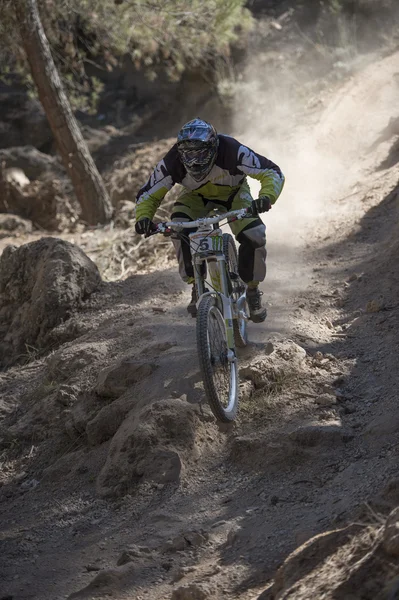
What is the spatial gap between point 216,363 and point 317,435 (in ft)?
2.42

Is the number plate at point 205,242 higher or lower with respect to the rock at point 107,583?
higher

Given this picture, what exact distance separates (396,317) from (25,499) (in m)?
3.11

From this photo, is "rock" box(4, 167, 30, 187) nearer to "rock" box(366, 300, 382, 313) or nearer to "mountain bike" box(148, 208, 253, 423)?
"rock" box(366, 300, 382, 313)

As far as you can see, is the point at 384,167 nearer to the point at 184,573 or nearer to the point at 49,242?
the point at 49,242

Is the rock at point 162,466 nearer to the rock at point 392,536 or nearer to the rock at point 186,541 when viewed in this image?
the rock at point 186,541

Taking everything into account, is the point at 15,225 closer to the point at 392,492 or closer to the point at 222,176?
the point at 222,176

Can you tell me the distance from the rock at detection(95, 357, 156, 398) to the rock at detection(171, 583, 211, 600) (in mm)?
2373

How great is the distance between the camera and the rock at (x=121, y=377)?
5480 mm

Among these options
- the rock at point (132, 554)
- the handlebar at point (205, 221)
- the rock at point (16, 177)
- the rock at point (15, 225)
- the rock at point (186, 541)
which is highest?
the rock at point (16, 177)

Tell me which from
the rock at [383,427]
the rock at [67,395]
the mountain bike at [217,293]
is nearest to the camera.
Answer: the rock at [383,427]

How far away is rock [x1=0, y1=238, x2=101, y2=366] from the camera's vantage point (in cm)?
721

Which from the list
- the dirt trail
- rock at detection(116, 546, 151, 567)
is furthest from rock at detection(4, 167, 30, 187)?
rock at detection(116, 546, 151, 567)

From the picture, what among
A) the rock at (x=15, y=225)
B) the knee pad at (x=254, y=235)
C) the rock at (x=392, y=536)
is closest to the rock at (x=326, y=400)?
the knee pad at (x=254, y=235)

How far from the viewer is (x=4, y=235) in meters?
13.0
